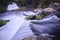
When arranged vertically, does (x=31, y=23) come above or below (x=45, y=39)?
above

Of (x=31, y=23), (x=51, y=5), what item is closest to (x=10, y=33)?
(x=31, y=23)

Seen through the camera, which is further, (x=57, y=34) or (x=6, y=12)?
(x=6, y=12)

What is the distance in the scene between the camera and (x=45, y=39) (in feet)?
4.92

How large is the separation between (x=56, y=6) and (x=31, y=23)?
35 centimetres

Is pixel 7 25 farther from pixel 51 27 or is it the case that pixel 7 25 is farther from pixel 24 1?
pixel 51 27

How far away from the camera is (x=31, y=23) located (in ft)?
5.29

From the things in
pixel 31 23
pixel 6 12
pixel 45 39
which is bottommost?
pixel 45 39

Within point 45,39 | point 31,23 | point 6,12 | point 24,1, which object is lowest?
point 45,39

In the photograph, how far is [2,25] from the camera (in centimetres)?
162

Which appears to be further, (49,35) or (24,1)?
(24,1)

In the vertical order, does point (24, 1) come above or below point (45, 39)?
above

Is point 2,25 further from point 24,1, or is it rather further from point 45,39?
point 45,39

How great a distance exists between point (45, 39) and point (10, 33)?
40 centimetres

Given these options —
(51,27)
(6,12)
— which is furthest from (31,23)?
(6,12)
